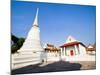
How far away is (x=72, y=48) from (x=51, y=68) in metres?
0.38

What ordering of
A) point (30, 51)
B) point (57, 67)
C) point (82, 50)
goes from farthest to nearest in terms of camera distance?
point (82, 50), point (57, 67), point (30, 51)

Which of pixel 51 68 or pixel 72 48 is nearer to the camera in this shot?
pixel 51 68

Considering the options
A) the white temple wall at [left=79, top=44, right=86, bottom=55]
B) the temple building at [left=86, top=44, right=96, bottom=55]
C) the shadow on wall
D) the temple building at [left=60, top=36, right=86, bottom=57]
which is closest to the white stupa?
the shadow on wall

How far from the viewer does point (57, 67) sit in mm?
2531

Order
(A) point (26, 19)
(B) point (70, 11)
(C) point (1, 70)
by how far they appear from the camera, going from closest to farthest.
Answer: (C) point (1, 70) < (A) point (26, 19) < (B) point (70, 11)

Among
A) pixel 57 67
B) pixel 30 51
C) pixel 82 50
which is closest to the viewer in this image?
pixel 30 51

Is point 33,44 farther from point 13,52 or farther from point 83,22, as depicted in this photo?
point 83,22

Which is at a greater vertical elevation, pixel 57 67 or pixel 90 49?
pixel 90 49

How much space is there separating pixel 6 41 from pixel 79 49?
949 mm

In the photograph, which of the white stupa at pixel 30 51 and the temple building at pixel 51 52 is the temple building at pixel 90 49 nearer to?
the temple building at pixel 51 52

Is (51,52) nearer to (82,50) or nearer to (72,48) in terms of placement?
(72,48)

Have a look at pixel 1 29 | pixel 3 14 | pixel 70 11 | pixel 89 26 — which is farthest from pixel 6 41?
pixel 89 26

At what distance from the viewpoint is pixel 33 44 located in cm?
244

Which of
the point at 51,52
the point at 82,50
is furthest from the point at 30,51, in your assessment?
the point at 82,50
